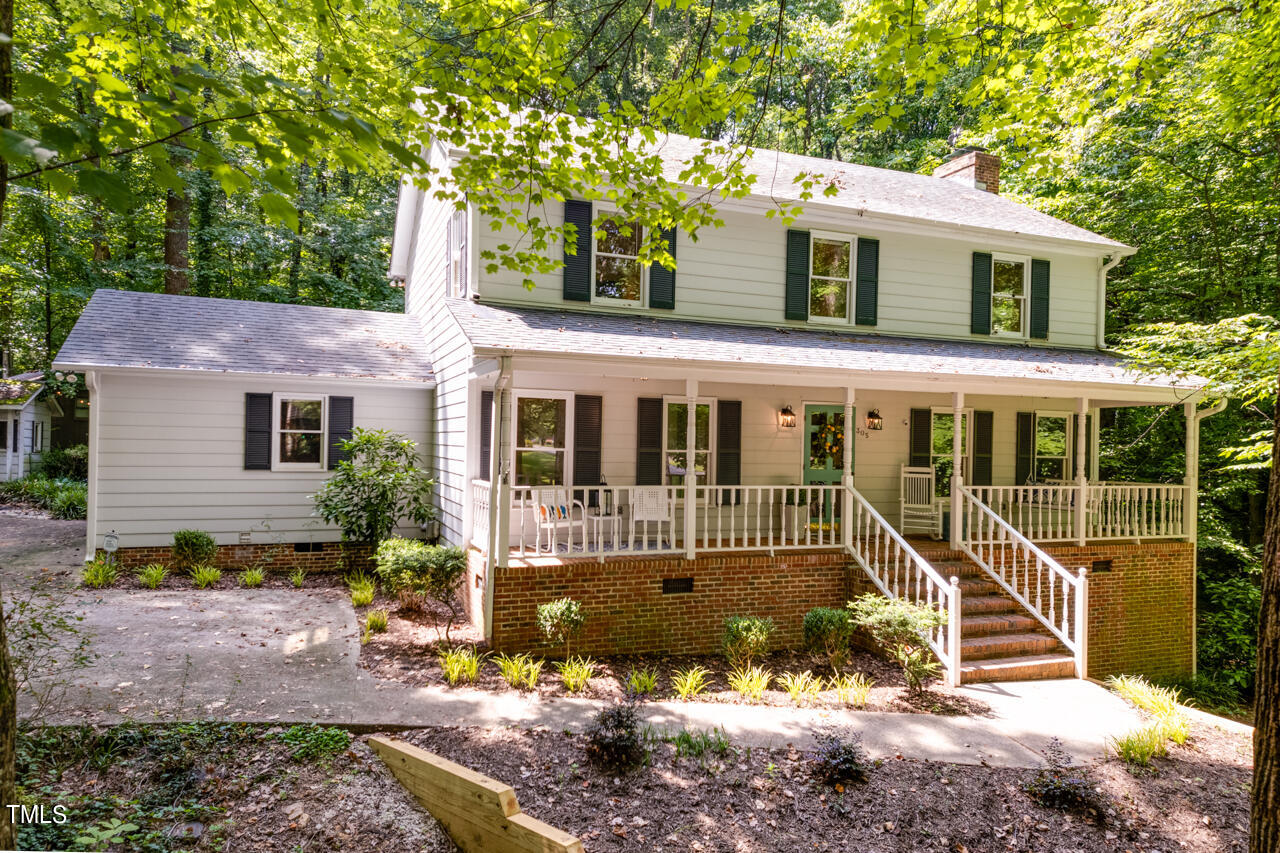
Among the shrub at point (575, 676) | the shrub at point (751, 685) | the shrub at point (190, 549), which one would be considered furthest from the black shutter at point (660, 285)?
the shrub at point (190, 549)

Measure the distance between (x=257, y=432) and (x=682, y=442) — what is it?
Result: 703 centimetres

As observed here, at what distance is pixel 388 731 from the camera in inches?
213

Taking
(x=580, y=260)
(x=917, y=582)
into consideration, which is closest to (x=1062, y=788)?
(x=917, y=582)

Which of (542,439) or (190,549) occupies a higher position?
(542,439)

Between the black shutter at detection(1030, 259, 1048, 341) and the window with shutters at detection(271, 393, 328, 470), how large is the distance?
12.8m

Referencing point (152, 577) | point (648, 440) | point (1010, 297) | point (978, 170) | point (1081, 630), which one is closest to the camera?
point (1081, 630)

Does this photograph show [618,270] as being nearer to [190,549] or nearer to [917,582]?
[917,582]

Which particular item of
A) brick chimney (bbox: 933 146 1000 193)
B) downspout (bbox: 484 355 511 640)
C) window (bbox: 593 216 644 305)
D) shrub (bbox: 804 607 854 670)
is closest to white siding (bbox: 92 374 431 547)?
window (bbox: 593 216 644 305)

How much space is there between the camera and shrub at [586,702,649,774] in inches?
192

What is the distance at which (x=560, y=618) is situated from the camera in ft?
24.8

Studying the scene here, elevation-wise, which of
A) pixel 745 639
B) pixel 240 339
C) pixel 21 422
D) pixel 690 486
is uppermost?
pixel 240 339

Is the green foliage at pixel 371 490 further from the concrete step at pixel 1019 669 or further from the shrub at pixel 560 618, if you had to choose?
the concrete step at pixel 1019 669

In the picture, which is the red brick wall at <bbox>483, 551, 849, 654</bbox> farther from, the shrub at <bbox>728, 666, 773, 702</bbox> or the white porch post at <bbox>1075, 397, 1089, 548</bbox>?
the white porch post at <bbox>1075, 397, 1089, 548</bbox>

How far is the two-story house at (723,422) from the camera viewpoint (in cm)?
848
